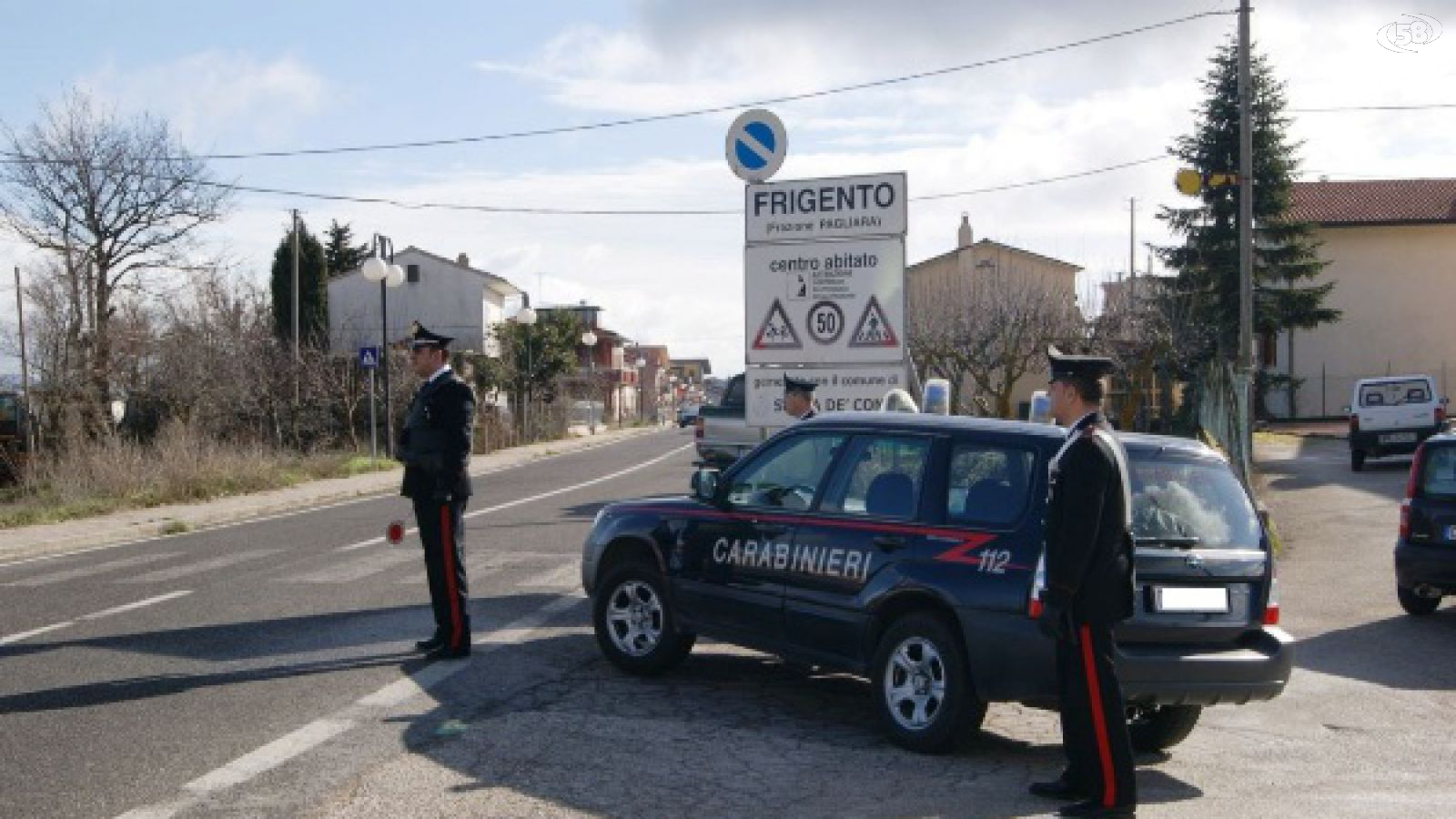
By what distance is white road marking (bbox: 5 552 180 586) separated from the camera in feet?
44.9

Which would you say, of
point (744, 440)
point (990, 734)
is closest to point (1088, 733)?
point (990, 734)

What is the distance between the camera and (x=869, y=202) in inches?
532

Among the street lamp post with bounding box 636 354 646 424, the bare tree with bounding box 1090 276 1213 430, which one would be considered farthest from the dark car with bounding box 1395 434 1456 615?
the street lamp post with bounding box 636 354 646 424

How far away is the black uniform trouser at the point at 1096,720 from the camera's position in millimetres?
6074

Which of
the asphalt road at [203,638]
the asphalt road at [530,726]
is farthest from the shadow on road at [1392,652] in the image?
the asphalt road at [203,638]

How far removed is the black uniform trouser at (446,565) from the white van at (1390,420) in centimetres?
2365

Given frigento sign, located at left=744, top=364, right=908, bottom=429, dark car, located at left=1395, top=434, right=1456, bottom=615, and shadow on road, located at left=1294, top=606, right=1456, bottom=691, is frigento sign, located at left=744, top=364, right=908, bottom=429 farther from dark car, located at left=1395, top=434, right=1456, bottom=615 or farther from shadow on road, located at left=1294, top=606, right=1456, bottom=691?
dark car, located at left=1395, top=434, right=1456, bottom=615

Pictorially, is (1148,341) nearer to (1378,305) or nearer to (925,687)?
(925,687)

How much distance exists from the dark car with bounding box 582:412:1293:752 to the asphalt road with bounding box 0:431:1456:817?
410 mm

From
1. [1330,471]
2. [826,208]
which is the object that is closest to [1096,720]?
[826,208]

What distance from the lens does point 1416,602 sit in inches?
496

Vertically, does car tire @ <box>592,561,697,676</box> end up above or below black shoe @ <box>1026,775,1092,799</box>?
above

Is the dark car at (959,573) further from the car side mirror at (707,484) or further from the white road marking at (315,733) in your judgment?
the white road marking at (315,733)

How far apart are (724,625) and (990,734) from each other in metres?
1.55
